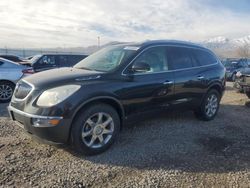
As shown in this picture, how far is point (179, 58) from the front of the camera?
209 inches

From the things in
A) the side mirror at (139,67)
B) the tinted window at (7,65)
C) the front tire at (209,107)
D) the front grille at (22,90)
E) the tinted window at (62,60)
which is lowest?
the front tire at (209,107)

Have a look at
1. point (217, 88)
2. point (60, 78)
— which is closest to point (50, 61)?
point (217, 88)

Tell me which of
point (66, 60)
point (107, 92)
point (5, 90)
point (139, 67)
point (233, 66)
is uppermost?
point (66, 60)

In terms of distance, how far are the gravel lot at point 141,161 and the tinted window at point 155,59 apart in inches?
51.5

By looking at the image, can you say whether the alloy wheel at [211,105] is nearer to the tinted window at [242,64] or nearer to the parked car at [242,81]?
the parked car at [242,81]

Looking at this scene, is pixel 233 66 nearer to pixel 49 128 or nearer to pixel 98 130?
pixel 98 130

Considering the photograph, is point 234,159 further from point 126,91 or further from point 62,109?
point 62,109

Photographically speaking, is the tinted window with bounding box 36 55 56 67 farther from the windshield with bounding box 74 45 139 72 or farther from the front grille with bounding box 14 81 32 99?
the front grille with bounding box 14 81 32 99

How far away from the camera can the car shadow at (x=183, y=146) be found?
3797mm

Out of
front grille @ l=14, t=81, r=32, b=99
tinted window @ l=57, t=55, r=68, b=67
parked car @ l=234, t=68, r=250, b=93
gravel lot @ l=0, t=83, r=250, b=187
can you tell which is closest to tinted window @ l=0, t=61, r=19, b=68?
gravel lot @ l=0, t=83, r=250, b=187

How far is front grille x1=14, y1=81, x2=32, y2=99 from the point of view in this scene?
12.7ft

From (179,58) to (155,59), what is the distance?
28.9 inches

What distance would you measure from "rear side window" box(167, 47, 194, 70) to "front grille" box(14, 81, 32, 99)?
273cm

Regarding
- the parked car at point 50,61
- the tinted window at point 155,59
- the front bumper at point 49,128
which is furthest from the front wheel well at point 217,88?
the parked car at point 50,61
